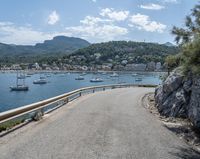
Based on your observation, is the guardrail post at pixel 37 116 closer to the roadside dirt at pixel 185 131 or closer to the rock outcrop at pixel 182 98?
the roadside dirt at pixel 185 131

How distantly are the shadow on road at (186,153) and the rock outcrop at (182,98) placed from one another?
3.52m

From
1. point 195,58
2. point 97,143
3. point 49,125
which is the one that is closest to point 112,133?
point 97,143

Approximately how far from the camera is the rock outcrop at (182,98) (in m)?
13.7

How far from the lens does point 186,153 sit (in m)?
9.20

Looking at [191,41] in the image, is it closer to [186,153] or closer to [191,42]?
[191,42]

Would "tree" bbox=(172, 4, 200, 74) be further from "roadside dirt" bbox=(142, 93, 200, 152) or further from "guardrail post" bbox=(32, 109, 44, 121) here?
"guardrail post" bbox=(32, 109, 44, 121)

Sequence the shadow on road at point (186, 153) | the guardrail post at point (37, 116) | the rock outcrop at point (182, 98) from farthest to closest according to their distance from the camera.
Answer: the rock outcrop at point (182, 98) < the guardrail post at point (37, 116) < the shadow on road at point (186, 153)

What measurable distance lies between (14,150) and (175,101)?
37.3 feet

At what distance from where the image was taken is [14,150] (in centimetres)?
822

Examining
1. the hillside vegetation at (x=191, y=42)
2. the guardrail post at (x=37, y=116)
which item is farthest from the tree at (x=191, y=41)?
the guardrail post at (x=37, y=116)

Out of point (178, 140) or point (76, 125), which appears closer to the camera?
point (178, 140)

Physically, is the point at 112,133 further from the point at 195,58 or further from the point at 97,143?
the point at 195,58

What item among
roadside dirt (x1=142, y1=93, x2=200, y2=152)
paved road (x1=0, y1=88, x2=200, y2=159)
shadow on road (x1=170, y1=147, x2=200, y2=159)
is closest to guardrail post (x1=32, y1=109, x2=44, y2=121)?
paved road (x1=0, y1=88, x2=200, y2=159)

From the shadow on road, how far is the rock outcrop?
3.52m
